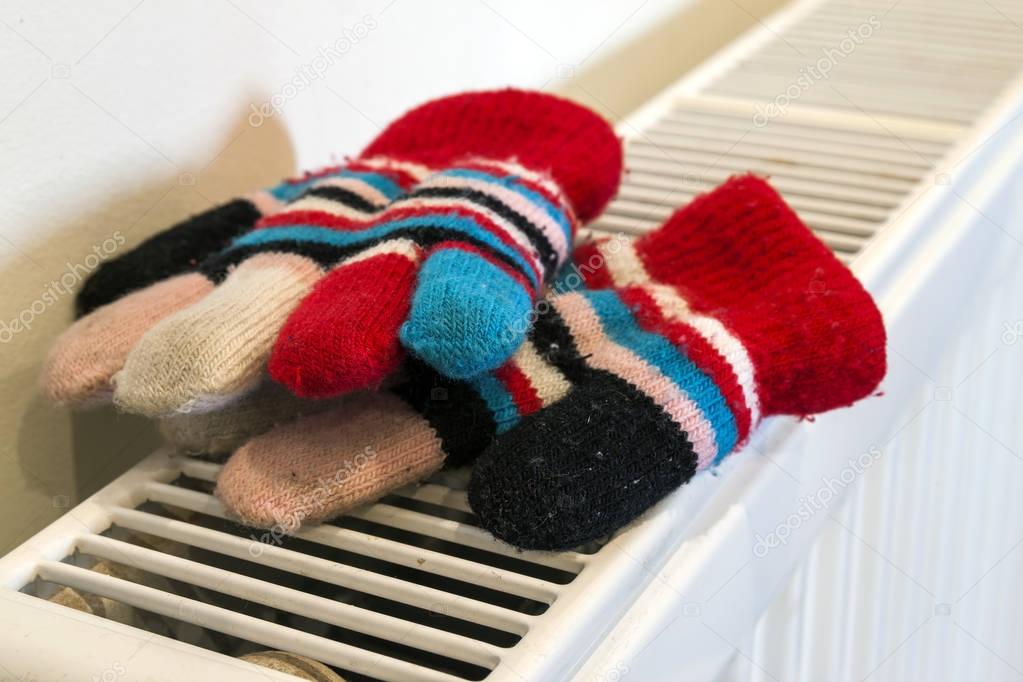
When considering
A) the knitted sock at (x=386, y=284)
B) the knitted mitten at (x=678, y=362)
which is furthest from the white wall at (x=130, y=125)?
the knitted mitten at (x=678, y=362)

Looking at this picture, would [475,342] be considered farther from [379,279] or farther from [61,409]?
[61,409]

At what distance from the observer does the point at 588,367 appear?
0.57 meters

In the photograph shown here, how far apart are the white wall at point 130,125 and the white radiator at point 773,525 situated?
0.33 ft

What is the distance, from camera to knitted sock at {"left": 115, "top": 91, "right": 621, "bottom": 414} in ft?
1.61

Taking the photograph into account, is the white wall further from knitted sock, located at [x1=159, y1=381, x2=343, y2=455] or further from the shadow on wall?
knitted sock, located at [x1=159, y1=381, x2=343, y2=455]

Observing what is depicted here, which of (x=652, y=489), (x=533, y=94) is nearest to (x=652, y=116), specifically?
(x=533, y=94)

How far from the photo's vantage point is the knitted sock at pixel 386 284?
0.49 m

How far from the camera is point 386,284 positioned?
53 cm

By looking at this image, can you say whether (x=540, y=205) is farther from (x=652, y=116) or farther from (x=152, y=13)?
(x=652, y=116)

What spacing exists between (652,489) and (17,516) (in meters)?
0.38

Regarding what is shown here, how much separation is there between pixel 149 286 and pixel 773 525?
1.27 ft

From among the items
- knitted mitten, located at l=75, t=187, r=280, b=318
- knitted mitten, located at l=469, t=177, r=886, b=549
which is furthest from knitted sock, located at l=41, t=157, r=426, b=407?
knitted mitten, located at l=469, t=177, r=886, b=549

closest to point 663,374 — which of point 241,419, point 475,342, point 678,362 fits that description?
point 678,362

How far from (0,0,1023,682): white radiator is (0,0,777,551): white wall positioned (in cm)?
10
